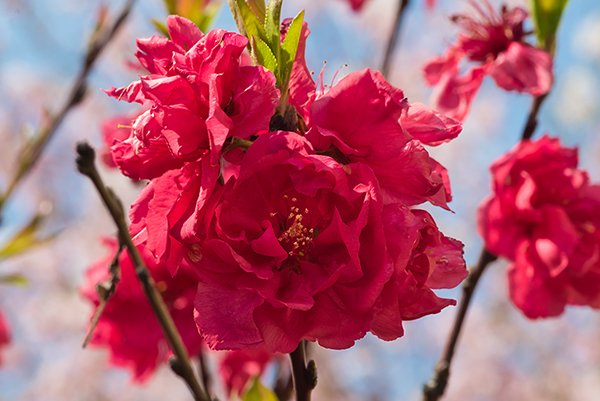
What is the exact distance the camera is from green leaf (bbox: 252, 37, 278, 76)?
0.76m

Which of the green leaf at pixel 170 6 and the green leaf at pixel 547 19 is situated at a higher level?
the green leaf at pixel 170 6

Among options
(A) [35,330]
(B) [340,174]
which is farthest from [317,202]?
(A) [35,330]

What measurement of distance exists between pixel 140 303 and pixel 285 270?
70 cm

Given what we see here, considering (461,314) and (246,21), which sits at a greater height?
(246,21)

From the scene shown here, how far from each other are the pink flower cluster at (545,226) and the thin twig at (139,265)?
1.91 feet

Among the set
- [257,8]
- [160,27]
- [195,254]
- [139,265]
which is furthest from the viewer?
[160,27]

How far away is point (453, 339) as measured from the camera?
3.87ft

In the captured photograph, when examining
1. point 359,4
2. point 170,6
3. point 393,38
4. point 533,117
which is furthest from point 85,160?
point 359,4

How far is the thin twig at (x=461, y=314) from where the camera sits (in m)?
1.09

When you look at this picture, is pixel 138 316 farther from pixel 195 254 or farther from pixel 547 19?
pixel 547 19

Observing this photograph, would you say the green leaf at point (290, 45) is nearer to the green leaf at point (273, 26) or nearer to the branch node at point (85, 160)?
the green leaf at point (273, 26)

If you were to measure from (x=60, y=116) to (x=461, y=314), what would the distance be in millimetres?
989

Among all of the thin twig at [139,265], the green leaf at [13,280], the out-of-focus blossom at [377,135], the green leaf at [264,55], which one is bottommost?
A: the green leaf at [13,280]

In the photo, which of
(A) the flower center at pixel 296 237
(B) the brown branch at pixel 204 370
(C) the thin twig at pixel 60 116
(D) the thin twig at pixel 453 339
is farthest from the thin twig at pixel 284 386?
(C) the thin twig at pixel 60 116
